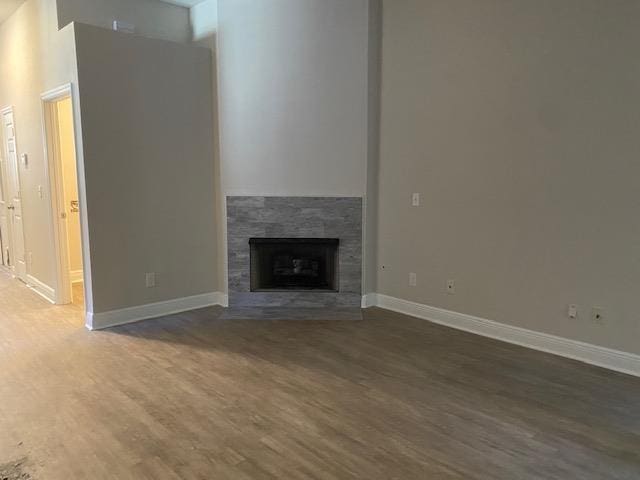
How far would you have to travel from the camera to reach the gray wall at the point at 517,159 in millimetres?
3207

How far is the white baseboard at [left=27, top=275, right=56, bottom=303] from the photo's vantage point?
5.18 meters

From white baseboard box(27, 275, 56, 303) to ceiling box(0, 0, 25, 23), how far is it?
10.1 feet

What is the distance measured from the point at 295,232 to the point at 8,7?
4.06 metres

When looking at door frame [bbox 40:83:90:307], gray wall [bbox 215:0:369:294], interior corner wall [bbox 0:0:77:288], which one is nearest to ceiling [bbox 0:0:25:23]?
interior corner wall [bbox 0:0:77:288]

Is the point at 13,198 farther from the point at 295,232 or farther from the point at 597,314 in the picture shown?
the point at 597,314

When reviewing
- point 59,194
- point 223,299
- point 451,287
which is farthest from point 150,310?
point 451,287

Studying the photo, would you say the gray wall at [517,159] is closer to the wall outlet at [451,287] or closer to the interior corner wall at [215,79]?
the wall outlet at [451,287]

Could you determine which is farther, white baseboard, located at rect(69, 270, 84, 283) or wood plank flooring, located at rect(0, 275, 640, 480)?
white baseboard, located at rect(69, 270, 84, 283)

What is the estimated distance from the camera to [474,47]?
3.89 metres

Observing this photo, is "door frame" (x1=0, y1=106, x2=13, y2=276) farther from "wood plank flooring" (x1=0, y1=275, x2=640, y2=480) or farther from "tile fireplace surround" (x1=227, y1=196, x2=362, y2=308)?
"tile fireplace surround" (x1=227, y1=196, x2=362, y2=308)

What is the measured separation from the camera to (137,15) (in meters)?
4.88

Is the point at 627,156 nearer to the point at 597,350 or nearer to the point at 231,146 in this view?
the point at 597,350

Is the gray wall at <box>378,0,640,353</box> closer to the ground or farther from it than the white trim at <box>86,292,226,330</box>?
farther from it

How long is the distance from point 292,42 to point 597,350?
3.76m
